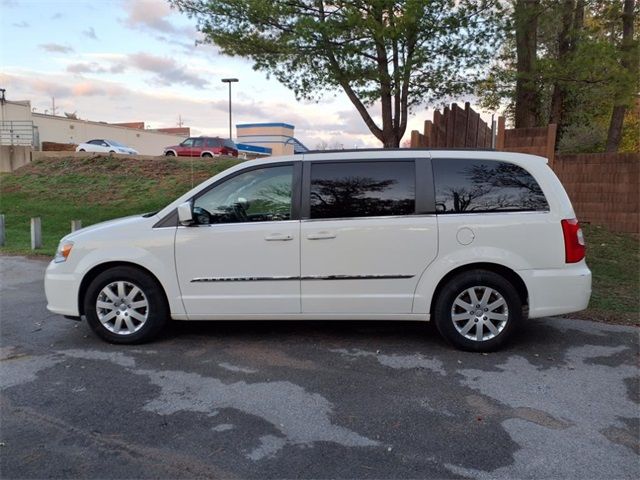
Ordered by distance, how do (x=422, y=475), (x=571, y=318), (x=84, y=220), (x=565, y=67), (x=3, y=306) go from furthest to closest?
(x=84, y=220) → (x=565, y=67) → (x=3, y=306) → (x=571, y=318) → (x=422, y=475)

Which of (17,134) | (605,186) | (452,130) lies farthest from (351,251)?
(17,134)

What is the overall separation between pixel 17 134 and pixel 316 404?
37.1m

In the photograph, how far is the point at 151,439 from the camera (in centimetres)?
326

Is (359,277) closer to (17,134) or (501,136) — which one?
(501,136)

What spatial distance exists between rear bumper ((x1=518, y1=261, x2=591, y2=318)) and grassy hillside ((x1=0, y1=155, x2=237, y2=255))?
1063 centimetres

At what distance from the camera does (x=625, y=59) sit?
9430 mm

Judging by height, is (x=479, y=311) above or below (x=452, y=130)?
below

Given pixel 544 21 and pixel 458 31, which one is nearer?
pixel 458 31

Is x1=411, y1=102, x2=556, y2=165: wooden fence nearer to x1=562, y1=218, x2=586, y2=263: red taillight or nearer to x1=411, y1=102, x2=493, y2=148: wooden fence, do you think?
x1=411, y1=102, x2=493, y2=148: wooden fence

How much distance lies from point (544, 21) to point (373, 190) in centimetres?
738

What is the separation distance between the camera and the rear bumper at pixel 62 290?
4.91 meters

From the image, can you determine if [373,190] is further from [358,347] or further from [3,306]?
[3,306]

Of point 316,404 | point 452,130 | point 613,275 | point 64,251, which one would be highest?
point 452,130

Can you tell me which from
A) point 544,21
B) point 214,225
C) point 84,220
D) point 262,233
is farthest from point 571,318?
point 84,220
